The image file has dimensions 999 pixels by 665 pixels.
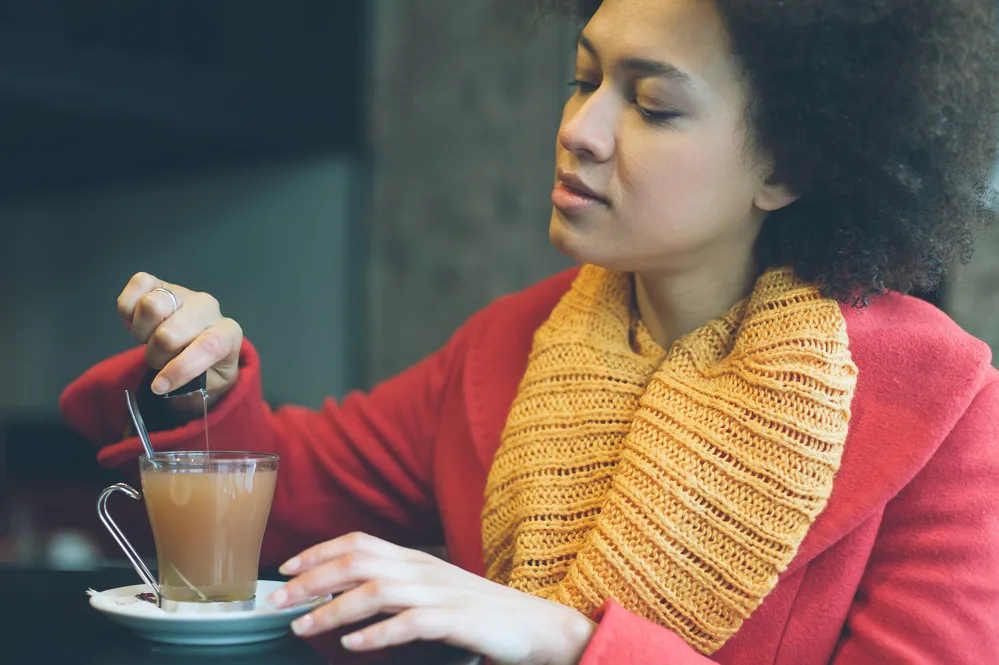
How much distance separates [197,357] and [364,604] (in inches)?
13.6

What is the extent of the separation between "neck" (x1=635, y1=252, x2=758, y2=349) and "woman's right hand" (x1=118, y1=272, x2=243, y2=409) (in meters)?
0.49

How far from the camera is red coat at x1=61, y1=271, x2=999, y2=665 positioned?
1.02 meters

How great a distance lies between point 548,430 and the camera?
1268 mm

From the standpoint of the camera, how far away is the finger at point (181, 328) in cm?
109

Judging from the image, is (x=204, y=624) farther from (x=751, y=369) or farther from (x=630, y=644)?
(x=751, y=369)

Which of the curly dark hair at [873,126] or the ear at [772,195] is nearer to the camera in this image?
the curly dark hair at [873,126]

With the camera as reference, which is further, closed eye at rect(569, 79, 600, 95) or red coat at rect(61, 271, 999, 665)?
closed eye at rect(569, 79, 600, 95)

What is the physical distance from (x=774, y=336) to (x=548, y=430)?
0.90 feet

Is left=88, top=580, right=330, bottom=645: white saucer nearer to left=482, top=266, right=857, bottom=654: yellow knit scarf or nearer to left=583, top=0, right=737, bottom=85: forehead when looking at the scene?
left=482, top=266, right=857, bottom=654: yellow knit scarf

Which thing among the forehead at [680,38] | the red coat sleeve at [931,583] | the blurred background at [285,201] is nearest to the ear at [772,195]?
the forehead at [680,38]

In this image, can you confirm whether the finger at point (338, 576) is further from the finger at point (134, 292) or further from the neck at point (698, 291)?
the neck at point (698, 291)

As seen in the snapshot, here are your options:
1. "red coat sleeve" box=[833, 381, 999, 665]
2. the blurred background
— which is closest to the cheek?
"red coat sleeve" box=[833, 381, 999, 665]

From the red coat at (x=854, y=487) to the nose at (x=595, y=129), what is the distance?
0.32 metres

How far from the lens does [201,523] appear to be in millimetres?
986
